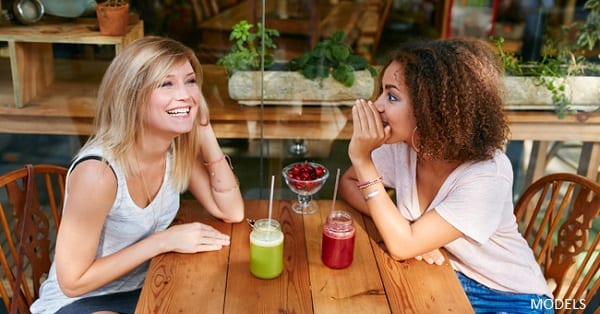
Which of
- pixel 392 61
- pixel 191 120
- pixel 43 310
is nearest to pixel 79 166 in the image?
pixel 191 120

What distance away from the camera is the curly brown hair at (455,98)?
1381mm

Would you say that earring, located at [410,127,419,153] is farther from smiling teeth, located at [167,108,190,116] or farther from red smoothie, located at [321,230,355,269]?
smiling teeth, located at [167,108,190,116]

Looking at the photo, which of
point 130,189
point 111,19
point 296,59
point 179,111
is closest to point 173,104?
point 179,111

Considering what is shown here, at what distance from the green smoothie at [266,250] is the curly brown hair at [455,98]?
428 mm

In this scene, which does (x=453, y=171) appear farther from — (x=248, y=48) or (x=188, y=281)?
(x=248, y=48)

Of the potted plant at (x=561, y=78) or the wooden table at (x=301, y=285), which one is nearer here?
the wooden table at (x=301, y=285)

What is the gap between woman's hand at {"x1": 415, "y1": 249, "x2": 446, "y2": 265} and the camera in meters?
1.39

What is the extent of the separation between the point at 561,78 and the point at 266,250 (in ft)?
5.27

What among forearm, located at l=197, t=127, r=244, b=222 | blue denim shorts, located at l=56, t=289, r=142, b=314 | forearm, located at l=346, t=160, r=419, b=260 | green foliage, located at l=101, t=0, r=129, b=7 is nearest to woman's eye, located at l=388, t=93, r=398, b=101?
forearm, located at l=346, t=160, r=419, b=260

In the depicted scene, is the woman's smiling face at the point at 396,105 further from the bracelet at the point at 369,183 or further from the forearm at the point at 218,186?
the forearm at the point at 218,186

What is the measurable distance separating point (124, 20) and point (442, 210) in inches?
53.9

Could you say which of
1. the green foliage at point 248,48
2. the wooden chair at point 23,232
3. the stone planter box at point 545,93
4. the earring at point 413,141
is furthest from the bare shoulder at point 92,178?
the stone planter box at point 545,93

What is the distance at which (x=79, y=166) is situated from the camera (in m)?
1.35

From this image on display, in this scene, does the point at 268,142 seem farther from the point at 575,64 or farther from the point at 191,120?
the point at 575,64
